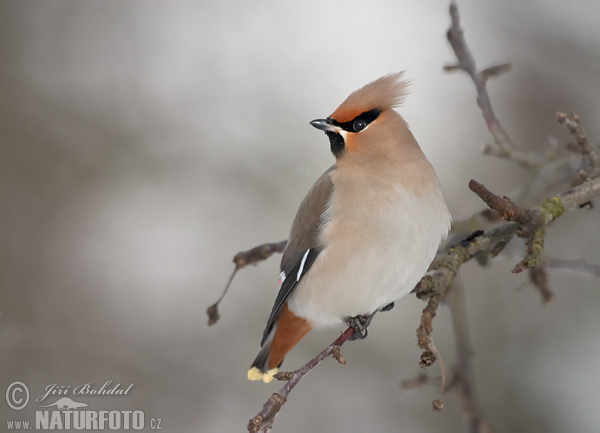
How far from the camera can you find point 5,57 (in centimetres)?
666

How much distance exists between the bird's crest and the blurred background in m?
2.57

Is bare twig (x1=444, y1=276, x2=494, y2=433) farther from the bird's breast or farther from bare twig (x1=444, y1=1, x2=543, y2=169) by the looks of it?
bare twig (x1=444, y1=1, x2=543, y2=169)

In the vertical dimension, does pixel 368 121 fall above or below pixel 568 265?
above

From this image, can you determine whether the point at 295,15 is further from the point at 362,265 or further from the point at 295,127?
the point at 362,265

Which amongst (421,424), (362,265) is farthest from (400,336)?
(362,265)

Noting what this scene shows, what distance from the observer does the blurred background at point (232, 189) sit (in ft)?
17.8

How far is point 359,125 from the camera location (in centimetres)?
316

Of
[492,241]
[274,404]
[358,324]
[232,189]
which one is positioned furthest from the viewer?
[232,189]

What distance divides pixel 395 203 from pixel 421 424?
2.89 meters

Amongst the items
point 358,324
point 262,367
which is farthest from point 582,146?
point 262,367
